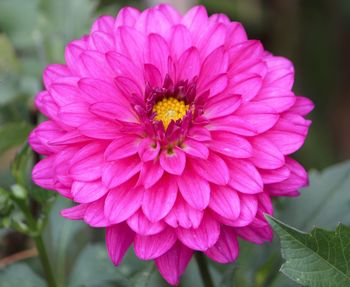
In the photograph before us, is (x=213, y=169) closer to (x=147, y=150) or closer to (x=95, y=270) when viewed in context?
(x=147, y=150)

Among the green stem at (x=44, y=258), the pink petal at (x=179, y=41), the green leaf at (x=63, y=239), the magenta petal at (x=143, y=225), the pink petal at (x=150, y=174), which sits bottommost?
the green leaf at (x=63, y=239)

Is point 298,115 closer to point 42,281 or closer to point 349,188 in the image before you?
point 349,188

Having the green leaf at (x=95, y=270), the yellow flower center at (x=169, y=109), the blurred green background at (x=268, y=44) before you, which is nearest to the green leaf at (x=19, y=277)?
the green leaf at (x=95, y=270)

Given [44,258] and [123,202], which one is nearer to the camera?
[123,202]

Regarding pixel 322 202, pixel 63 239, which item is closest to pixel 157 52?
pixel 322 202

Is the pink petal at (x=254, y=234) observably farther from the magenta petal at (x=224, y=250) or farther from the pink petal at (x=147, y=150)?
the pink petal at (x=147, y=150)

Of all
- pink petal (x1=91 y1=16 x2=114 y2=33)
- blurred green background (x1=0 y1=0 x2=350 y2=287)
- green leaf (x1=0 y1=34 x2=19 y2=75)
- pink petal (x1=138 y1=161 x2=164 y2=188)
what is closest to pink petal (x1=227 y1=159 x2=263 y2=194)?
pink petal (x1=138 y1=161 x2=164 y2=188)
